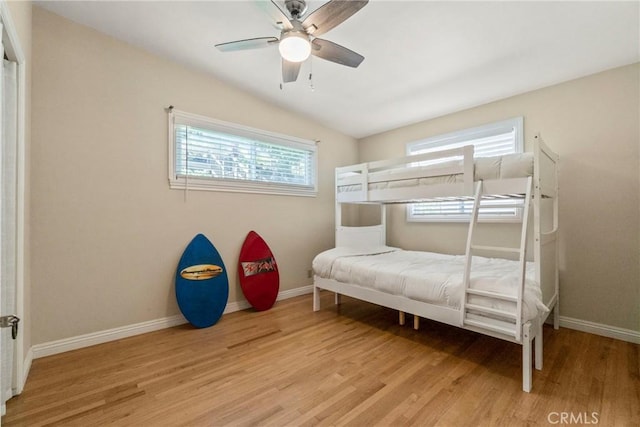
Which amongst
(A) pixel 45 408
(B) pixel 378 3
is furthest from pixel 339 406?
(B) pixel 378 3

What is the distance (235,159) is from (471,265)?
2.73 meters

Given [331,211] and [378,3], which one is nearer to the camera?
[378,3]

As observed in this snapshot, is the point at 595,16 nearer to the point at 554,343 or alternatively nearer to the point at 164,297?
the point at 554,343

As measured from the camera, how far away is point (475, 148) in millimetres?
3352

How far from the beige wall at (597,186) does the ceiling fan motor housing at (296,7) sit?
255 cm

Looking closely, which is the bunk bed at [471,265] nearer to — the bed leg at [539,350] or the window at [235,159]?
the bed leg at [539,350]

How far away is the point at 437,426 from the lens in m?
1.42

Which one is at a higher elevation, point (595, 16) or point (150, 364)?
point (595, 16)

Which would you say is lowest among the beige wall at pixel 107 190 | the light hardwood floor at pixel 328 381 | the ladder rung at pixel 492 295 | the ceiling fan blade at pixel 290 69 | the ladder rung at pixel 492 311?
the light hardwood floor at pixel 328 381

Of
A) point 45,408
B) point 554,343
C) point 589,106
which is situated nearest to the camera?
point 45,408

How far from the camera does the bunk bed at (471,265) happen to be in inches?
71.3

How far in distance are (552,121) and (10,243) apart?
4488 mm

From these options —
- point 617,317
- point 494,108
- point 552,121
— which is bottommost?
point 617,317

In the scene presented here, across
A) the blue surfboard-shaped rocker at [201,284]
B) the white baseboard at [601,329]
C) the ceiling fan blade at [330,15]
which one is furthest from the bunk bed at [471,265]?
the ceiling fan blade at [330,15]
